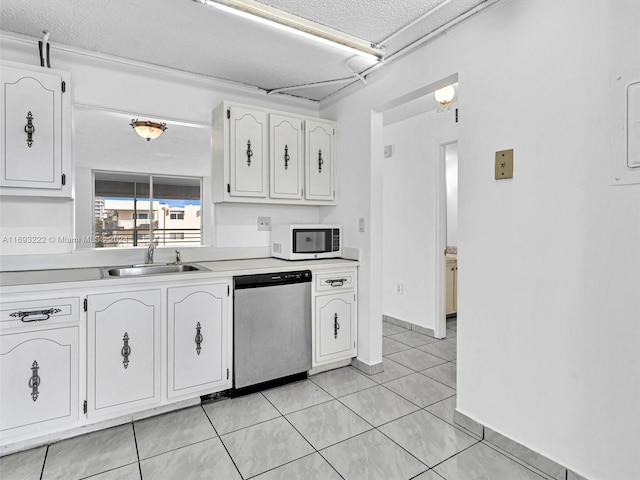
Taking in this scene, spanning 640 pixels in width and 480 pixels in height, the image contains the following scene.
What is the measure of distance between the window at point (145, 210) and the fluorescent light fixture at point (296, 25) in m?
1.46

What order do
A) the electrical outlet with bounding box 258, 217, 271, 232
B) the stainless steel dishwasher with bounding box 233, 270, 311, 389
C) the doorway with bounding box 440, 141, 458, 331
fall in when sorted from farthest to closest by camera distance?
the doorway with bounding box 440, 141, 458, 331 < the electrical outlet with bounding box 258, 217, 271, 232 < the stainless steel dishwasher with bounding box 233, 270, 311, 389

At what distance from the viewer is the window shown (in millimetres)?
2611

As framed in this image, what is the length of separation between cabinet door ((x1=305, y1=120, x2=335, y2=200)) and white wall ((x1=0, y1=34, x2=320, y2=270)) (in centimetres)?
43

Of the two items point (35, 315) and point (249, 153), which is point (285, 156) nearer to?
point (249, 153)

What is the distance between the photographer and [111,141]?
8.70 feet

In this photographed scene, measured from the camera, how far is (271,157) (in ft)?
9.79

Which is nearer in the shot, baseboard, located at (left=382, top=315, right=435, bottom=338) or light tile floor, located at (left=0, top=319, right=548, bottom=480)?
light tile floor, located at (left=0, top=319, right=548, bottom=480)

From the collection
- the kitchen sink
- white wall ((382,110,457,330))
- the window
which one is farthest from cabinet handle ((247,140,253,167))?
white wall ((382,110,457,330))

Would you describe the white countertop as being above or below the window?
below

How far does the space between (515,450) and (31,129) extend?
10.9ft

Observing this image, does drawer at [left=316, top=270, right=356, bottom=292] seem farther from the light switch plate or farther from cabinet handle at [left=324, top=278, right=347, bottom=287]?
the light switch plate

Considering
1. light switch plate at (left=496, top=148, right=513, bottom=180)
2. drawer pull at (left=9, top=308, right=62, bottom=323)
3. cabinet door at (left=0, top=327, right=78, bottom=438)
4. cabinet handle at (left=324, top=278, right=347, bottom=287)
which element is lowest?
cabinet door at (left=0, top=327, right=78, bottom=438)

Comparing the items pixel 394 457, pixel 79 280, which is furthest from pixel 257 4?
pixel 394 457
